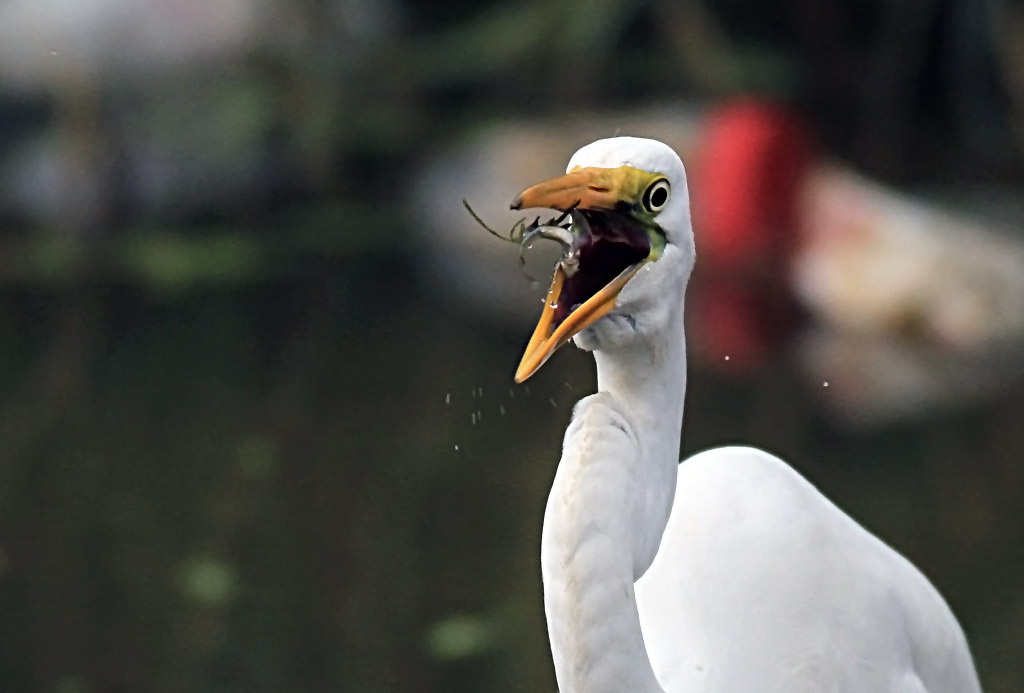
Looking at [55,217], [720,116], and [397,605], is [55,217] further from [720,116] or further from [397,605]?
[397,605]

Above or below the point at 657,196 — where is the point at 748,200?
below

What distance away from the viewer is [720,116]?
3.51m

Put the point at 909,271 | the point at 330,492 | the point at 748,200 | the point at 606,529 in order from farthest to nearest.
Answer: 1. the point at 748,200
2. the point at 909,271
3. the point at 330,492
4. the point at 606,529

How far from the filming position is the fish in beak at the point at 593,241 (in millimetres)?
894

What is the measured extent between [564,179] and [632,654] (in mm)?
292

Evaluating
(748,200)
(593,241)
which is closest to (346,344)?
(748,200)

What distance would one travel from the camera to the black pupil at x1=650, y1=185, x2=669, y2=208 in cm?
94

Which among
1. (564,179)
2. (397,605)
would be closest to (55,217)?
(397,605)

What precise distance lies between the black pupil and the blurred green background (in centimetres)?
108

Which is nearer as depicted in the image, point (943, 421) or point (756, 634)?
point (756, 634)

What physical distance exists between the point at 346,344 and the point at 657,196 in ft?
6.48

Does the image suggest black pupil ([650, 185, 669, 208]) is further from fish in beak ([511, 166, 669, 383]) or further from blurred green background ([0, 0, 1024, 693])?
blurred green background ([0, 0, 1024, 693])

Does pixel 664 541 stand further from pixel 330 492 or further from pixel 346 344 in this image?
pixel 346 344

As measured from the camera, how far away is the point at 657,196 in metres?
0.95
